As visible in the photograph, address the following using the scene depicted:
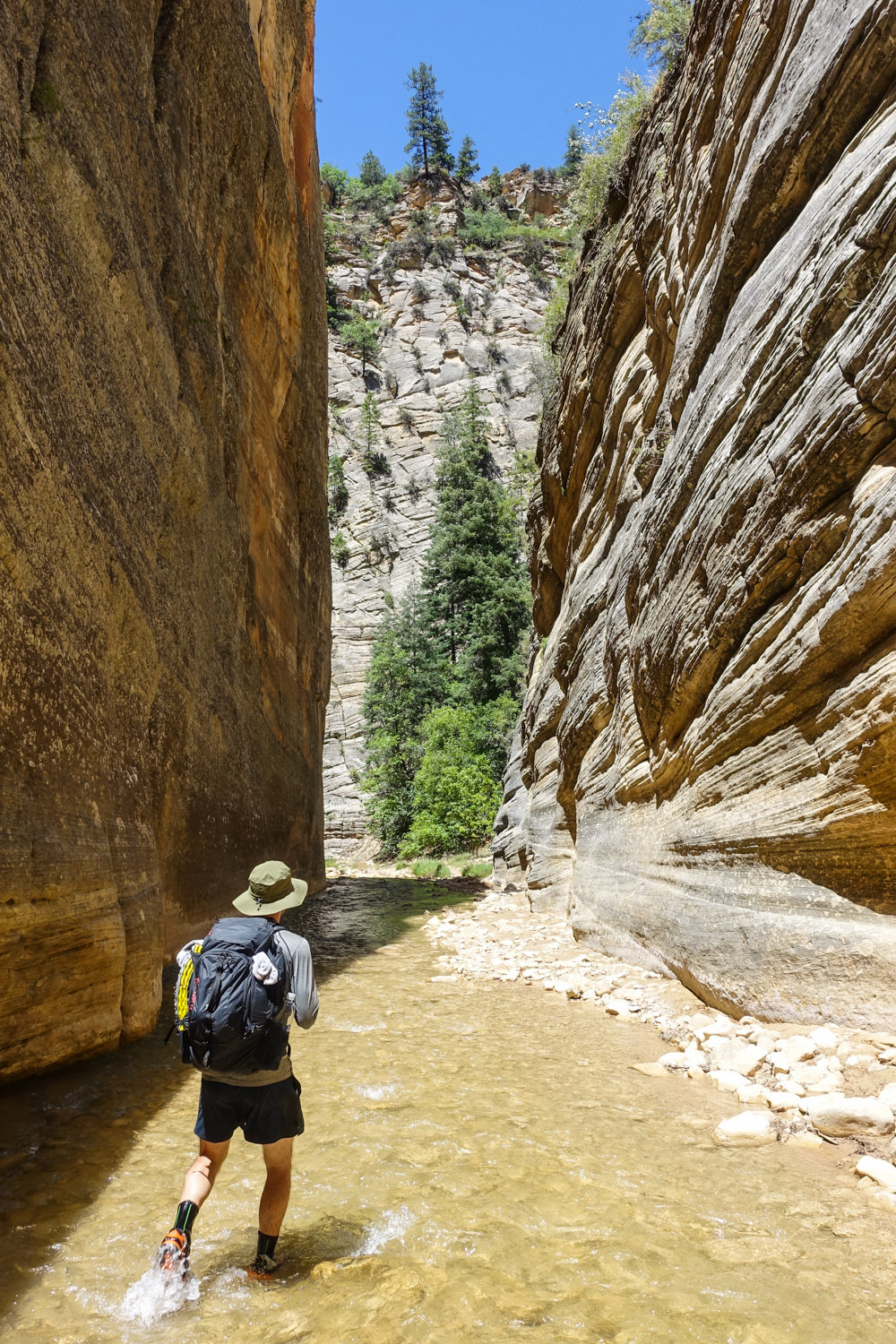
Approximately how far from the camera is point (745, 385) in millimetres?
6098

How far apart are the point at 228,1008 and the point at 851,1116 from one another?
305 cm

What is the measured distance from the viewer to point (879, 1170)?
3.23 m

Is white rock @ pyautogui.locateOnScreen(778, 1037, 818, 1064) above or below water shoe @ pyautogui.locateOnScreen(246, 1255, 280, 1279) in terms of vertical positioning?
above

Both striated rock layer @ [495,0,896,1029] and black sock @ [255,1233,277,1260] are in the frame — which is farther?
striated rock layer @ [495,0,896,1029]

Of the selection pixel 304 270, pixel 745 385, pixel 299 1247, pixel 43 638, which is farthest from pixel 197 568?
pixel 304 270

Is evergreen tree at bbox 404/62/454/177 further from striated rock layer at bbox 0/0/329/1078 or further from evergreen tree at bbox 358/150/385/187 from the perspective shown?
striated rock layer at bbox 0/0/329/1078

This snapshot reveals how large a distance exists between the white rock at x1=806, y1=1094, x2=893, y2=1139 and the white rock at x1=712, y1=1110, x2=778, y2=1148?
24 centimetres

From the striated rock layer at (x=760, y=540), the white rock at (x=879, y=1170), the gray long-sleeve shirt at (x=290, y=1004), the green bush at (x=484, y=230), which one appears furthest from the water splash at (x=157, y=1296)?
the green bush at (x=484, y=230)

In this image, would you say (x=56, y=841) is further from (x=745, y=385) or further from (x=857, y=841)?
(x=745, y=385)

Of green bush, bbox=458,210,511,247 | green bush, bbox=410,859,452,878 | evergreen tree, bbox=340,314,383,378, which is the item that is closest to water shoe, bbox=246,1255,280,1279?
green bush, bbox=410,859,452,878

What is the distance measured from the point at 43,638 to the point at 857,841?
537 cm

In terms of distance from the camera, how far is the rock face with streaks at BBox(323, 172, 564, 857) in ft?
123

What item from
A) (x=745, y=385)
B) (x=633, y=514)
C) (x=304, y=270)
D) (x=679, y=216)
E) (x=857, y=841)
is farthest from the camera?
(x=304, y=270)

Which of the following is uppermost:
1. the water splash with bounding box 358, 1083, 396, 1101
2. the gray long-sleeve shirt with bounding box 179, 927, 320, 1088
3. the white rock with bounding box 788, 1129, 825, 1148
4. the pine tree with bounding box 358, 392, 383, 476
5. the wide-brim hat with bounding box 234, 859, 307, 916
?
the pine tree with bounding box 358, 392, 383, 476
